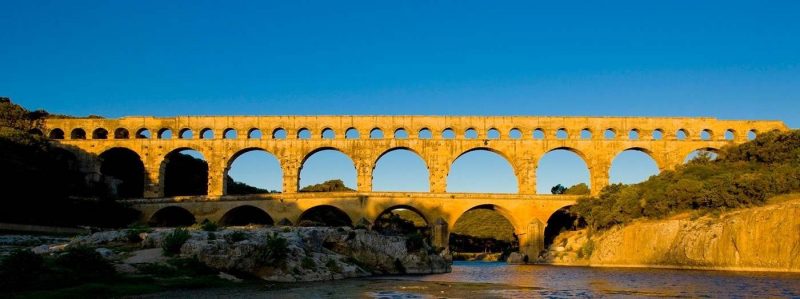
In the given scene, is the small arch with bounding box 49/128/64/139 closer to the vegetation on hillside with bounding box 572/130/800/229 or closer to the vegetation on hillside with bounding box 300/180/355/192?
the vegetation on hillside with bounding box 300/180/355/192

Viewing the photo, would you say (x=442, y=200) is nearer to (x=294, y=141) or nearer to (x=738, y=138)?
(x=294, y=141)

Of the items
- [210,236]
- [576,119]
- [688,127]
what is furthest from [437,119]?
[210,236]

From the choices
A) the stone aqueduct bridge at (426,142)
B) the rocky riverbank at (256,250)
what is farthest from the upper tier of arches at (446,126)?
the rocky riverbank at (256,250)

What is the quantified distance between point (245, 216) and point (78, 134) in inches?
748

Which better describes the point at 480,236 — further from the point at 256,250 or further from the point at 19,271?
the point at 19,271

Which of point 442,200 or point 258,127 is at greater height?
point 258,127

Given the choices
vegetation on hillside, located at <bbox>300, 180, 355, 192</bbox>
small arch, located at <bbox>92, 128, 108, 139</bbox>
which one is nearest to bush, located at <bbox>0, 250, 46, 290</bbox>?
small arch, located at <bbox>92, 128, 108, 139</bbox>

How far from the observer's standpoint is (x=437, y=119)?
64.0 metres

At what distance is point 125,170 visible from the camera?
229 ft

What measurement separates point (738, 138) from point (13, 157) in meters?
60.1

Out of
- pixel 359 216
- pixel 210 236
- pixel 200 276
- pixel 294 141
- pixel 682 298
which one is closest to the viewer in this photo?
pixel 682 298

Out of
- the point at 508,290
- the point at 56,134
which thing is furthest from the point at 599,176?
the point at 56,134

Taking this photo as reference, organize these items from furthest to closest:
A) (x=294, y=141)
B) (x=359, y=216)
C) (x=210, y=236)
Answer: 1. (x=294, y=141)
2. (x=359, y=216)
3. (x=210, y=236)

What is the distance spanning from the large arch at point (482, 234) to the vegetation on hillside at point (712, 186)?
1059 inches
